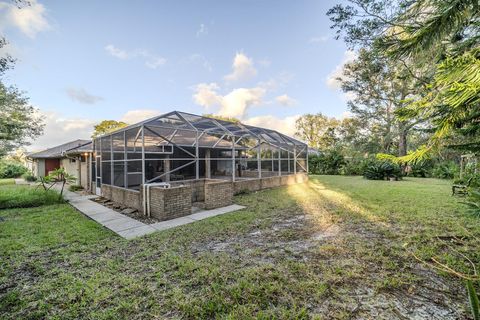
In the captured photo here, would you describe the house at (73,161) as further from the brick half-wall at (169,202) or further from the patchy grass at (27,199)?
the brick half-wall at (169,202)

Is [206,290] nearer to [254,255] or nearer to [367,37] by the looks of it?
[254,255]

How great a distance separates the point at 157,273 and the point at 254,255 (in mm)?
1622

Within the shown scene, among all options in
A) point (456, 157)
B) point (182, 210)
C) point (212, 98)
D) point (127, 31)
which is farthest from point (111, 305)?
point (456, 157)

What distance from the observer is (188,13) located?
9.42 m

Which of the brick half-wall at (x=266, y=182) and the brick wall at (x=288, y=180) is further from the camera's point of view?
the brick wall at (x=288, y=180)

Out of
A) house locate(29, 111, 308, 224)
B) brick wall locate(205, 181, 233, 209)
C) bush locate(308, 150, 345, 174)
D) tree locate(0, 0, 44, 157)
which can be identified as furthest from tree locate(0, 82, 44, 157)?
bush locate(308, 150, 345, 174)

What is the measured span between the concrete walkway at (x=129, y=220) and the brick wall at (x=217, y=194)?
245mm

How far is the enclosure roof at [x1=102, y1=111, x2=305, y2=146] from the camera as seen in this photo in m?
7.70

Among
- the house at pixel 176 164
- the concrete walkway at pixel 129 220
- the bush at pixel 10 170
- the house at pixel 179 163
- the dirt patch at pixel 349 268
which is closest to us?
the dirt patch at pixel 349 268

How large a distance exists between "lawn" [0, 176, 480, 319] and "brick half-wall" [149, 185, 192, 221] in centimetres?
96

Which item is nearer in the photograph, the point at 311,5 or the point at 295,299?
the point at 295,299

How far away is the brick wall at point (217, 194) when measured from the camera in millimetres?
7066

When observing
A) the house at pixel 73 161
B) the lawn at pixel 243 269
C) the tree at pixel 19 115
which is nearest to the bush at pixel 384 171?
the lawn at pixel 243 269

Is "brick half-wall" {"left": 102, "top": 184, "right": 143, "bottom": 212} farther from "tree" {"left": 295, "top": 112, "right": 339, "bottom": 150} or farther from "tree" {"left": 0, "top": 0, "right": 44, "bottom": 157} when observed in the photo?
"tree" {"left": 295, "top": 112, "right": 339, "bottom": 150}
